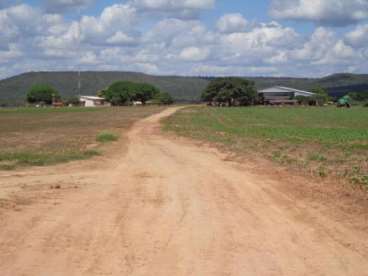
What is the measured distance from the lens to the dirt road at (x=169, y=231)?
7623 mm

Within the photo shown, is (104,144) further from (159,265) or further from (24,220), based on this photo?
(159,265)

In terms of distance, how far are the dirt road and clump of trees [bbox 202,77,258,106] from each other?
140 m

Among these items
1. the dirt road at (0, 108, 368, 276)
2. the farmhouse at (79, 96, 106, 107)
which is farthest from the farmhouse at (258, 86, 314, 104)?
Result: the dirt road at (0, 108, 368, 276)

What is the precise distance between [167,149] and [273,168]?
7.31m

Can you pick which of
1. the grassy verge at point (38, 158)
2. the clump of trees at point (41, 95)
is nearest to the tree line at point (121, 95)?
the clump of trees at point (41, 95)

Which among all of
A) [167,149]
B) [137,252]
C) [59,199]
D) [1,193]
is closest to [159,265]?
[137,252]

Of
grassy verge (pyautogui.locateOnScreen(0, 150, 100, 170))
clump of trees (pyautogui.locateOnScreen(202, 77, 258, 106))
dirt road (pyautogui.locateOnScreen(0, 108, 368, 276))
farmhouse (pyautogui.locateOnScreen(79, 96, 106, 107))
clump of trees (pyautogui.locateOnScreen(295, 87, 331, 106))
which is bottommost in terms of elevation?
farmhouse (pyautogui.locateOnScreen(79, 96, 106, 107))

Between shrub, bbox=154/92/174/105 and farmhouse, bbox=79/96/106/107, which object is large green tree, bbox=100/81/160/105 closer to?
farmhouse, bbox=79/96/106/107

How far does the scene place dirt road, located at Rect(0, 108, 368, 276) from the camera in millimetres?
7623

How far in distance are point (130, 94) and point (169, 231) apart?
168 metres

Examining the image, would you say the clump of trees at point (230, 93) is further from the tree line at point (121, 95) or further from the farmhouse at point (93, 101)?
the farmhouse at point (93, 101)

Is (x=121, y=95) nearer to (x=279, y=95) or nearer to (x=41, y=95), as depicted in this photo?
(x=41, y=95)

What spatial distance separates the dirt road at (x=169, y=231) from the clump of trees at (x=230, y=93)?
140m

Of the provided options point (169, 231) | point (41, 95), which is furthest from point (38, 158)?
point (41, 95)
